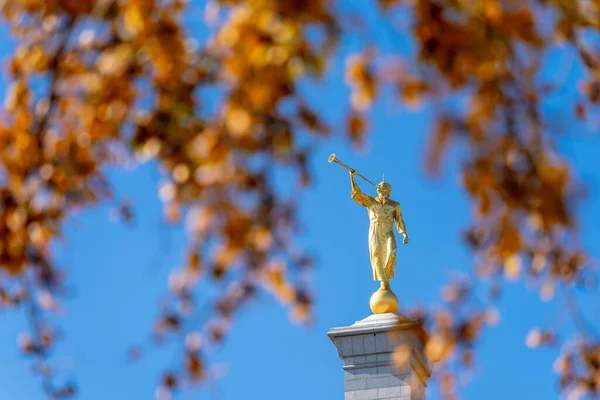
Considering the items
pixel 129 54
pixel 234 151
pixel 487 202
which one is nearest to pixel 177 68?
pixel 129 54

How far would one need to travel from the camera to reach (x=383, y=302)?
20547mm

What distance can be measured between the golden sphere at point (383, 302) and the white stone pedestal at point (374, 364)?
1.89 feet

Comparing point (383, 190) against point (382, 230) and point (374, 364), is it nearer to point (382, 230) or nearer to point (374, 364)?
point (382, 230)

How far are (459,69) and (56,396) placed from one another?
2783 millimetres

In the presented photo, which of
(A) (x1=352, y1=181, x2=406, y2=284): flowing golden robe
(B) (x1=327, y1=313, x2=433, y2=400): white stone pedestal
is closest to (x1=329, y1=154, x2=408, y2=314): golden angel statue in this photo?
(A) (x1=352, y1=181, x2=406, y2=284): flowing golden robe

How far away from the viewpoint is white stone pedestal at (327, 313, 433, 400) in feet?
63.8

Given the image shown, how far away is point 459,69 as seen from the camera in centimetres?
476

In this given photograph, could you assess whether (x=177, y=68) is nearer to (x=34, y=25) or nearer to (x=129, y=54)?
(x=129, y=54)

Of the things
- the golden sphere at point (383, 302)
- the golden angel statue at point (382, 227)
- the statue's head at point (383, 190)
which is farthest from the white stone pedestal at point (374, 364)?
the statue's head at point (383, 190)

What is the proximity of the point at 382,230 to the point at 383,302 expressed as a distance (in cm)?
147

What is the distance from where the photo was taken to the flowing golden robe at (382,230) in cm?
2108

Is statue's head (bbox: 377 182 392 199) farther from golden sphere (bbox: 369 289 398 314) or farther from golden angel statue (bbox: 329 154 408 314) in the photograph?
golden sphere (bbox: 369 289 398 314)

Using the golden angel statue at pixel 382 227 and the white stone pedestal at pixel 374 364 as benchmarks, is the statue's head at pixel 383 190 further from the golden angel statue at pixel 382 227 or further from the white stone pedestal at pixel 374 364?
the white stone pedestal at pixel 374 364

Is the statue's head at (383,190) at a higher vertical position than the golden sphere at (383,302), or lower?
higher
